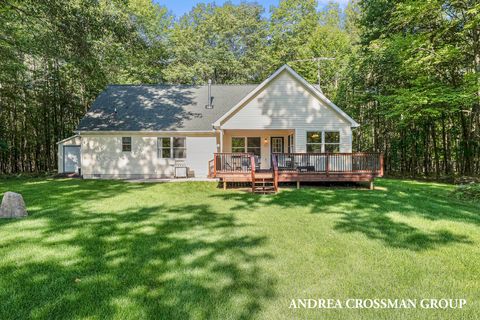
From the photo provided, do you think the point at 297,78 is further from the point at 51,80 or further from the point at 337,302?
the point at 51,80

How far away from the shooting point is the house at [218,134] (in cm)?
1204

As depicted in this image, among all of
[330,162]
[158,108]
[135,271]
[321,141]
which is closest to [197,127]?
[158,108]

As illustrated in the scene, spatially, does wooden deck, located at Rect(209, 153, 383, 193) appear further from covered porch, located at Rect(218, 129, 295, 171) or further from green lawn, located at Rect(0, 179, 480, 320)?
covered porch, located at Rect(218, 129, 295, 171)

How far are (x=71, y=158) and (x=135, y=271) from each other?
17.6m

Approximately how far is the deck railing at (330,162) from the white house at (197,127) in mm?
1828

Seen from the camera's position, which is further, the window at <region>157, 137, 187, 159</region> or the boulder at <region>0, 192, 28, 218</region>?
the window at <region>157, 137, 187, 159</region>

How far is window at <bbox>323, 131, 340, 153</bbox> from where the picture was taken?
1391 centimetres

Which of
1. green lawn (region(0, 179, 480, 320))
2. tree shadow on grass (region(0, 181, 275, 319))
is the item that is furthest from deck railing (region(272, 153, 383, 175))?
tree shadow on grass (region(0, 181, 275, 319))

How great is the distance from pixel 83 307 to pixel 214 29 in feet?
120

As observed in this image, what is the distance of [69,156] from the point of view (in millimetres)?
18453

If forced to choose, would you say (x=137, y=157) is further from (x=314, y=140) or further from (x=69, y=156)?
(x=314, y=140)

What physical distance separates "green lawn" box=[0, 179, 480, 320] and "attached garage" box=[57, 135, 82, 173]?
11857 millimetres

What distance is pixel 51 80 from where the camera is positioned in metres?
21.5

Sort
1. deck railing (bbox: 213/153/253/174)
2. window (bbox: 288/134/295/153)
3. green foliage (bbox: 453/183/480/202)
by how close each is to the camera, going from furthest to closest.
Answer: window (bbox: 288/134/295/153) → deck railing (bbox: 213/153/253/174) → green foliage (bbox: 453/183/480/202)
